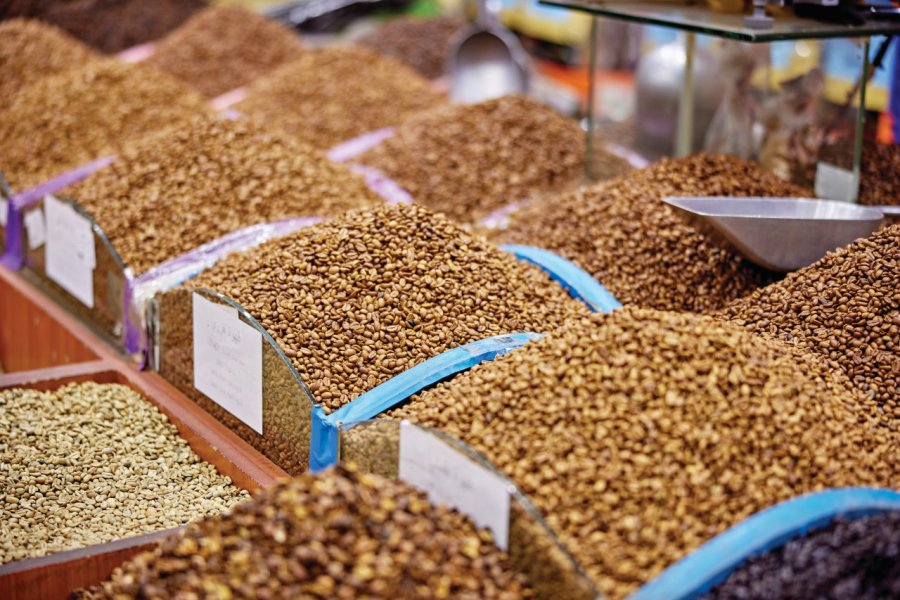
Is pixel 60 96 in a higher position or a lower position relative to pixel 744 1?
lower

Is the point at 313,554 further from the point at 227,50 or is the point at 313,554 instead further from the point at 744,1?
the point at 227,50

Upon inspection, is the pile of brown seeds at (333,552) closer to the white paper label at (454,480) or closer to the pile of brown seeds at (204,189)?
the white paper label at (454,480)

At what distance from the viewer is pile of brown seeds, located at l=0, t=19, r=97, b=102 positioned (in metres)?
3.39

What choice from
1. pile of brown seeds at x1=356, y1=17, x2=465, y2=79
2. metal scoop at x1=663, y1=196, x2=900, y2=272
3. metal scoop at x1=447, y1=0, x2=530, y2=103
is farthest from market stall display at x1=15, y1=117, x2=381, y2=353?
pile of brown seeds at x1=356, y1=17, x2=465, y2=79

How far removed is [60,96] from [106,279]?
37.1 inches

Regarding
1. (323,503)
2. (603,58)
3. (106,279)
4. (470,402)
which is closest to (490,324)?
(470,402)

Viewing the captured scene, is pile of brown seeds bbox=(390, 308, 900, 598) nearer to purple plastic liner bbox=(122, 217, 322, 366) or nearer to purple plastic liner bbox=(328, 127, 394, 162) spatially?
purple plastic liner bbox=(122, 217, 322, 366)

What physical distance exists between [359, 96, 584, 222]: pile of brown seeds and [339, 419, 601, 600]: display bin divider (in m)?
1.22

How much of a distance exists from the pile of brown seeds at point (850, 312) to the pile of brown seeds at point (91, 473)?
2.96 feet

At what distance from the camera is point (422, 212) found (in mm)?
1833

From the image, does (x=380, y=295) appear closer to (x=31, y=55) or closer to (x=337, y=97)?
(x=337, y=97)

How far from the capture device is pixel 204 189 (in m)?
2.27

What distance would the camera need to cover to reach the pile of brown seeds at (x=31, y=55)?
11.1ft

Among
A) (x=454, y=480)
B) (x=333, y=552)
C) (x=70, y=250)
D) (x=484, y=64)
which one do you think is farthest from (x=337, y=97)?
(x=333, y=552)
